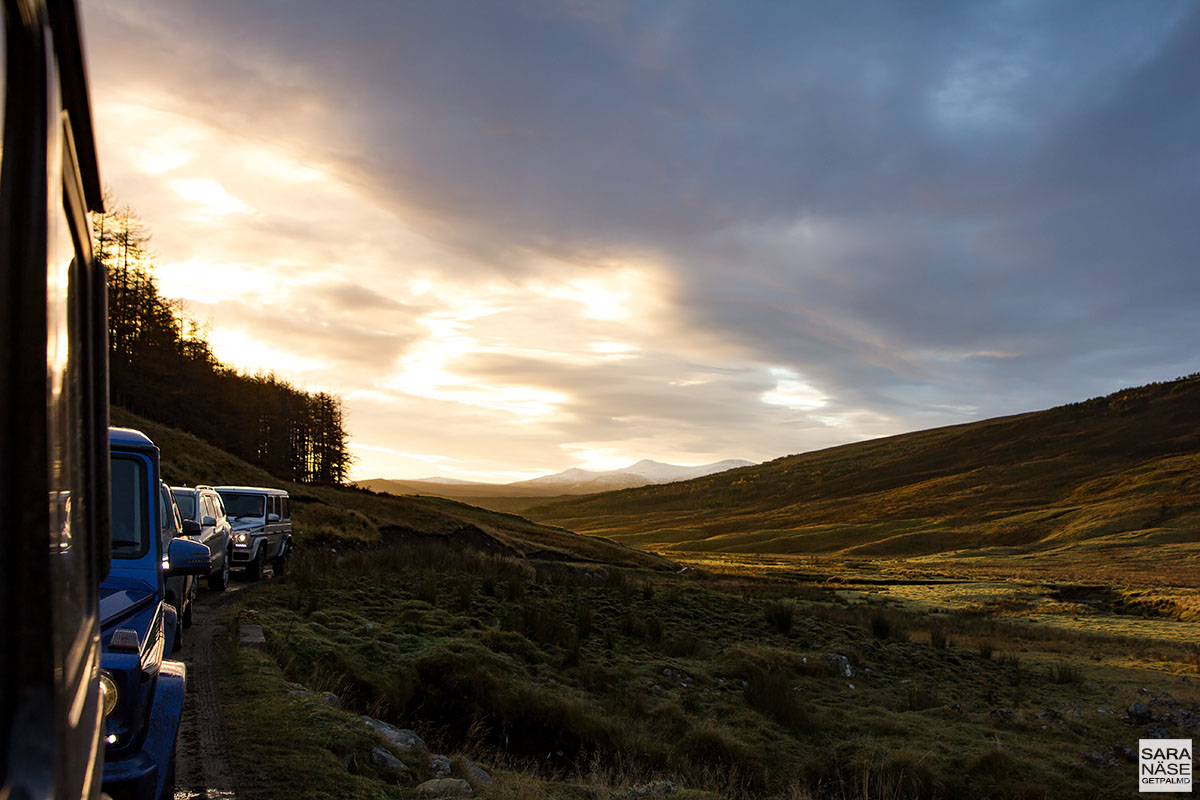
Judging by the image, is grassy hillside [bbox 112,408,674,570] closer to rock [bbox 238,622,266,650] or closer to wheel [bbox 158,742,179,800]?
rock [bbox 238,622,266,650]

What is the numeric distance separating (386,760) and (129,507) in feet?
10.2

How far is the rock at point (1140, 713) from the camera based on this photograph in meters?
12.5

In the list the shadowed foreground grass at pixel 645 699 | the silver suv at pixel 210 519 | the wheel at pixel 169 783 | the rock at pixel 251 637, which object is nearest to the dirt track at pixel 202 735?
the shadowed foreground grass at pixel 645 699

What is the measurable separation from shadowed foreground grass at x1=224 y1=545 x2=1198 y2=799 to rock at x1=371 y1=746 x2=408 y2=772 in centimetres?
10

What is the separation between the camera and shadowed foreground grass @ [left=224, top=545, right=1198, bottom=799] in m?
7.79

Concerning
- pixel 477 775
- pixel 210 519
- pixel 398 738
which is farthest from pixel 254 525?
pixel 477 775

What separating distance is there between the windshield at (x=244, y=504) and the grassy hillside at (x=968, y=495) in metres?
71.9

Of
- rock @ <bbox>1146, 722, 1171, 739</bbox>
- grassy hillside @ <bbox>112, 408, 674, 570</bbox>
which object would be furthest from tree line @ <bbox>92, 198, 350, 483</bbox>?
rock @ <bbox>1146, 722, 1171, 739</bbox>

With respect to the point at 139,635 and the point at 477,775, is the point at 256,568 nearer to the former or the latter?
the point at 477,775

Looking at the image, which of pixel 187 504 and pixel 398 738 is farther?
pixel 187 504

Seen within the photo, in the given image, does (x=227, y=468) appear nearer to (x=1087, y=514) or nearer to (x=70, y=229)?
(x=70, y=229)

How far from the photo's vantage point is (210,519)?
43.1ft

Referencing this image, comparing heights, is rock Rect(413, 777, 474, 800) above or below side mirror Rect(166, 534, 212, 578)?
below

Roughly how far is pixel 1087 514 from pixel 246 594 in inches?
3826
